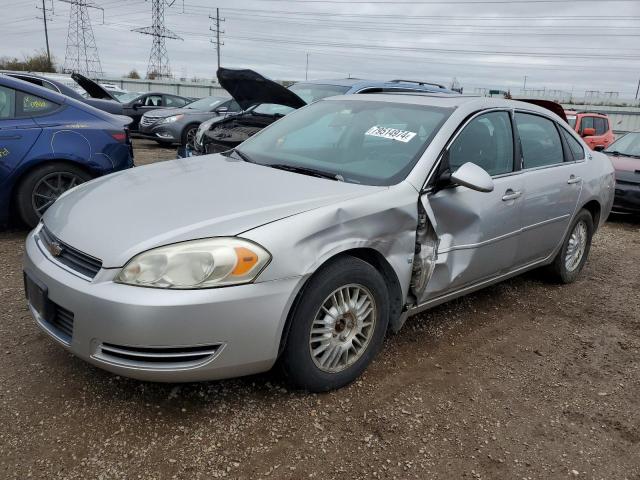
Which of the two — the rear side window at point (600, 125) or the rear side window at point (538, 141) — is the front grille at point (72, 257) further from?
the rear side window at point (600, 125)

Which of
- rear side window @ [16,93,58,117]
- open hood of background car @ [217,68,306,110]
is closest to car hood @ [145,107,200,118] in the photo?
open hood of background car @ [217,68,306,110]

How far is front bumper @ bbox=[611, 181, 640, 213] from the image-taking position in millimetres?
7719

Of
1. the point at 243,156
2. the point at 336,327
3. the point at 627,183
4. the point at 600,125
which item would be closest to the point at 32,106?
the point at 243,156

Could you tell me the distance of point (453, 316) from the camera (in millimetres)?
3926

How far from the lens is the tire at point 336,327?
2516mm

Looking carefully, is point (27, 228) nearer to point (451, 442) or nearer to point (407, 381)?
point (407, 381)

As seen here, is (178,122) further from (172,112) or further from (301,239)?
(301,239)

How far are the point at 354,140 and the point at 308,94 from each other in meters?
4.43

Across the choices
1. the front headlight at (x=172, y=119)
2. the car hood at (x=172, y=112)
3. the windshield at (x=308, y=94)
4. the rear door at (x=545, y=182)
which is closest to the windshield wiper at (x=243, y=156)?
the rear door at (x=545, y=182)

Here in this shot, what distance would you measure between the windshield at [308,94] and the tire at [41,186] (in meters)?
2.90

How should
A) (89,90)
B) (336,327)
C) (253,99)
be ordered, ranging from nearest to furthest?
(336,327), (253,99), (89,90)

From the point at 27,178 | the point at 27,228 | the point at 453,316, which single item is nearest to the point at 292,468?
the point at 453,316

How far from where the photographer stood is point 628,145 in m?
8.91

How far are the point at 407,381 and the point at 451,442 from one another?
524 millimetres
